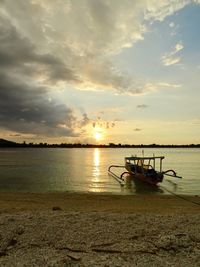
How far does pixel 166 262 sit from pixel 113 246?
154 centimetres

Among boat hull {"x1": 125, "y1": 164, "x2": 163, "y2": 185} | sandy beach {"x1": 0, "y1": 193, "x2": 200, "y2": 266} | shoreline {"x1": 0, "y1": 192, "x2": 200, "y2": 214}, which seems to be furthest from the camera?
boat hull {"x1": 125, "y1": 164, "x2": 163, "y2": 185}

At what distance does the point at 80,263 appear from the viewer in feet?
22.2

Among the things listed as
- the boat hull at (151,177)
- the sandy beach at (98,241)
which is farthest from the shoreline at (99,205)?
the boat hull at (151,177)

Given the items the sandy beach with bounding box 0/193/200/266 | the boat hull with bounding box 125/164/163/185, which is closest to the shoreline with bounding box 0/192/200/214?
the sandy beach with bounding box 0/193/200/266

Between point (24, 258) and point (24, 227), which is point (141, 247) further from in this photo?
point (24, 227)

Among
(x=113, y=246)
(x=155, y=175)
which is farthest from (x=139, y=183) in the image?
(x=113, y=246)

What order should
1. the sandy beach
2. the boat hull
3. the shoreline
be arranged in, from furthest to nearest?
the boat hull, the shoreline, the sandy beach

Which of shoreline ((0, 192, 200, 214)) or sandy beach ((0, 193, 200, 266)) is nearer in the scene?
sandy beach ((0, 193, 200, 266))

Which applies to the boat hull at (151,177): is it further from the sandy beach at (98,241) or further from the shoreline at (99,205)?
the sandy beach at (98,241)

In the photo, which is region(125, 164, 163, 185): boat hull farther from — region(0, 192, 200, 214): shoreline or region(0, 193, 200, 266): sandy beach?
region(0, 193, 200, 266): sandy beach

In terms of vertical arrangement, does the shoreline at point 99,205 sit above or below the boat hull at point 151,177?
below

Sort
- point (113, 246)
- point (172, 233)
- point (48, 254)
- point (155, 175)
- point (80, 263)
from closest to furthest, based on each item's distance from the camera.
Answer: point (80, 263)
point (48, 254)
point (113, 246)
point (172, 233)
point (155, 175)

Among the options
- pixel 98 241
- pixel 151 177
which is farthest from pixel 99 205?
pixel 151 177

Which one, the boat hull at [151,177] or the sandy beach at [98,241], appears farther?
the boat hull at [151,177]
